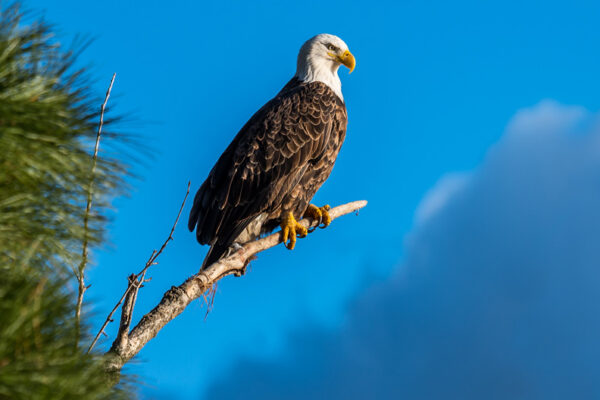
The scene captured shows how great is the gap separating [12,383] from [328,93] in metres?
4.97

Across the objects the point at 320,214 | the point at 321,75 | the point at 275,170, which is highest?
the point at 321,75

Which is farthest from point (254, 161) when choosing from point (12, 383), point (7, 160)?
point (12, 383)

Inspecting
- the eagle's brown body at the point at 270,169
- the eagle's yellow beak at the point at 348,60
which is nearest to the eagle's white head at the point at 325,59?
the eagle's yellow beak at the point at 348,60

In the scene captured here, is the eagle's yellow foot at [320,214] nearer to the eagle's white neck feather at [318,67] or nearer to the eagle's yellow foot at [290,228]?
the eagle's yellow foot at [290,228]

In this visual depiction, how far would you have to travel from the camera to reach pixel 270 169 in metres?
5.75

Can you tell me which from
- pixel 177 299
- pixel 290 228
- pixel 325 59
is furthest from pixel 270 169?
pixel 177 299

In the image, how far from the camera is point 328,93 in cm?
634

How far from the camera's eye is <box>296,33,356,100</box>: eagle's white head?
21.5ft

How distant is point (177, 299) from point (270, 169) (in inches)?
71.7

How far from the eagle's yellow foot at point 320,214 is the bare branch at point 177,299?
0.76 metres

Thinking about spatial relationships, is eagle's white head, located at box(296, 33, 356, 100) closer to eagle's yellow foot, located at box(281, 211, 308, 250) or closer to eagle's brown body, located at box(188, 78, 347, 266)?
eagle's brown body, located at box(188, 78, 347, 266)

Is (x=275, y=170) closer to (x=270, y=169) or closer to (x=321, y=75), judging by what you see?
(x=270, y=169)

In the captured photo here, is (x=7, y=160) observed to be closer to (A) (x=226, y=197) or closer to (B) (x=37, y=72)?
(B) (x=37, y=72)

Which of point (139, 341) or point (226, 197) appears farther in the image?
point (226, 197)
